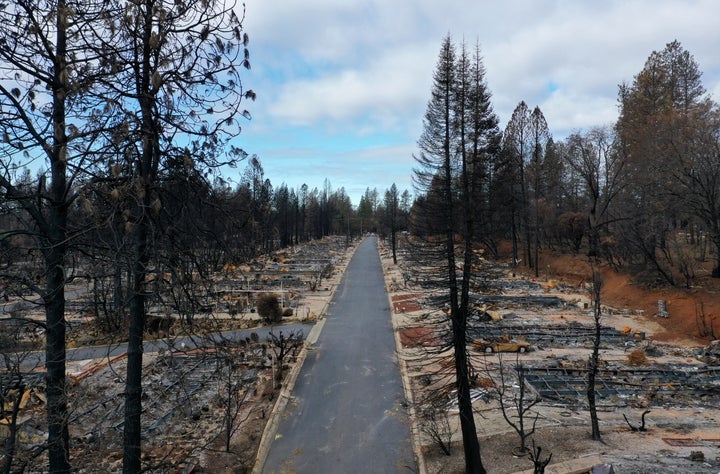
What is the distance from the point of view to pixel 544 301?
31.2 meters

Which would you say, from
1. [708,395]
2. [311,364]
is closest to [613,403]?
[708,395]

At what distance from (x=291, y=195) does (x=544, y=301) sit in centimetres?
7030

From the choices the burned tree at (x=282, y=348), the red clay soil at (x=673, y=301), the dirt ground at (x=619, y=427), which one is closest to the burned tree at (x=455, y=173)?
the dirt ground at (x=619, y=427)

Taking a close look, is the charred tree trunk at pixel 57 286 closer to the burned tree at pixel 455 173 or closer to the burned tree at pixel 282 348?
Answer: the burned tree at pixel 455 173

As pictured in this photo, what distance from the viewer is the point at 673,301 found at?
26.2 metres

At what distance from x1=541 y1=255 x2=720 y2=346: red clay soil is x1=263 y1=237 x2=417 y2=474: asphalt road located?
50.4 ft

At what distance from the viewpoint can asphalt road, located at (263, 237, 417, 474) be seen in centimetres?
1130

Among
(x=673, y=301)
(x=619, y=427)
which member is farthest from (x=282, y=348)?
(x=673, y=301)

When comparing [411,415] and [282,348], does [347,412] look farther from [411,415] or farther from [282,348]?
[282,348]

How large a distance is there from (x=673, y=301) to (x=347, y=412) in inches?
898

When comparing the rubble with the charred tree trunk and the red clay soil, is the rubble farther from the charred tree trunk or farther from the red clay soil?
the red clay soil

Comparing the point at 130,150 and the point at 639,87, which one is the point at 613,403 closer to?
the point at 130,150

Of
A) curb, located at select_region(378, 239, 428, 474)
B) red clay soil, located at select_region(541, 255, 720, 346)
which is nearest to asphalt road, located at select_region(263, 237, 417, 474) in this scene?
curb, located at select_region(378, 239, 428, 474)

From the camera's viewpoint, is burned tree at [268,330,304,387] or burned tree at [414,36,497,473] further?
burned tree at [268,330,304,387]
